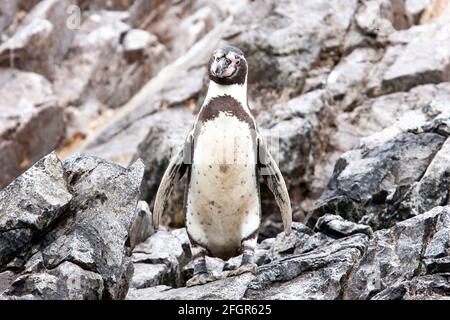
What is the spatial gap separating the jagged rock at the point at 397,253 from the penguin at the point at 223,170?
3.82 ft

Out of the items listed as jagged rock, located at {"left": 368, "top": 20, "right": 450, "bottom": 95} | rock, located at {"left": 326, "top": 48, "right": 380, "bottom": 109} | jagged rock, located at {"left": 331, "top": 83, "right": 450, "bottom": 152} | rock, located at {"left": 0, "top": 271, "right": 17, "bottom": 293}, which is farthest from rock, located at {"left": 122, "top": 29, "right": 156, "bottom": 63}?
rock, located at {"left": 0, "top": 271, "right": 17, "bottom": 293}

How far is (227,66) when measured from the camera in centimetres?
919

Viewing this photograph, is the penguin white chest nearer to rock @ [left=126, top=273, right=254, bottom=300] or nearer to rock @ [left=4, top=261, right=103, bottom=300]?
rock @ [left=126, top=273, right=254, bottom=300]

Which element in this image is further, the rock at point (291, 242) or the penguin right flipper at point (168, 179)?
the rock at point (291, 242)

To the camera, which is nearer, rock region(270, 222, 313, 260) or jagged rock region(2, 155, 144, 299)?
jagged rock region(2, 155, 144, 299)

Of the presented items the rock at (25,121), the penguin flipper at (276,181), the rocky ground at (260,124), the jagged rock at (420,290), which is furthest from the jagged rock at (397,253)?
the rock at (25,121)

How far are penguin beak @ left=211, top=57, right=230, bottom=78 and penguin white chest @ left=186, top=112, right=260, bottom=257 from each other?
39cm

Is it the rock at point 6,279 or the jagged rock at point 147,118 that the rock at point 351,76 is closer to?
the jagged rock at point 147,118

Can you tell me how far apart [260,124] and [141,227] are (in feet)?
13.6

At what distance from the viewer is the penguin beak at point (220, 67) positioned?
9164 millimetres

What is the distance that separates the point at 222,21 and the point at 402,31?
666cm

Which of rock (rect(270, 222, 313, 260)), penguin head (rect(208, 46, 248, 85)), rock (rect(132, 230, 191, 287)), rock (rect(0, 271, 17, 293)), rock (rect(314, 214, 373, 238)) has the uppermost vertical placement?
penguin head (rect(208, 46, 248, 85))

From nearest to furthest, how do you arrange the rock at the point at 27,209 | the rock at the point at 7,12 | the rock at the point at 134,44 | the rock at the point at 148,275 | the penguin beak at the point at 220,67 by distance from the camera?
1. the rock at the point at 27,209
2. the penguin beak at the point at 220,67
3. the rock at the point at 148,275
4. the rock at the point at 7,12
5. the rock at the point at 134,44

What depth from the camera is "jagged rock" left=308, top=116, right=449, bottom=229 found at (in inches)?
417
